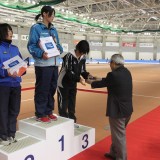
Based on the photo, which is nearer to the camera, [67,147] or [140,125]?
[67,147]

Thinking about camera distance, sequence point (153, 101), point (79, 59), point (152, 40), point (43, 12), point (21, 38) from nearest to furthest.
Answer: point (43, 12), point (79, 59), point (153, 101), point (21, 38), point (152, 40)

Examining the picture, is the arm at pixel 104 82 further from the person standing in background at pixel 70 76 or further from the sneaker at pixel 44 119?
the sneaker at pixel 44 119

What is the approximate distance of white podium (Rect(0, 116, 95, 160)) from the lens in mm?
2570

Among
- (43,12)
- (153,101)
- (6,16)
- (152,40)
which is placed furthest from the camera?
(152,40)

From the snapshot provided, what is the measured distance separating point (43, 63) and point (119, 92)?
107cm

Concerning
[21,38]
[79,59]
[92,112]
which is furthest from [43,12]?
[21,38]

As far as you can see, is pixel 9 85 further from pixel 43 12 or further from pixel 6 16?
pixel 6 16

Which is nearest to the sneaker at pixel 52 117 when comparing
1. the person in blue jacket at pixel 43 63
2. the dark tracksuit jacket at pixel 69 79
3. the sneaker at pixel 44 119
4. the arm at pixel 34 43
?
the person in blue jacket at pixel 43 63

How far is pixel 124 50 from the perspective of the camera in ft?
126

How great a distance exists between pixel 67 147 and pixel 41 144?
1.75ft

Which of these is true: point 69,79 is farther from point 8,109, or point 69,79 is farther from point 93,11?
point 93,11

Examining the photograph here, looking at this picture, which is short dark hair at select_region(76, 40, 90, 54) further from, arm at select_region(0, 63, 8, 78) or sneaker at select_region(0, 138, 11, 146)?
sneaker at select_region(0, 138, 11, 146)

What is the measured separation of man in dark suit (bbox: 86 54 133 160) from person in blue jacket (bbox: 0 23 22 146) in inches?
41.1

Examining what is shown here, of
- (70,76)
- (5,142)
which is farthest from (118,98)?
(5,142)
